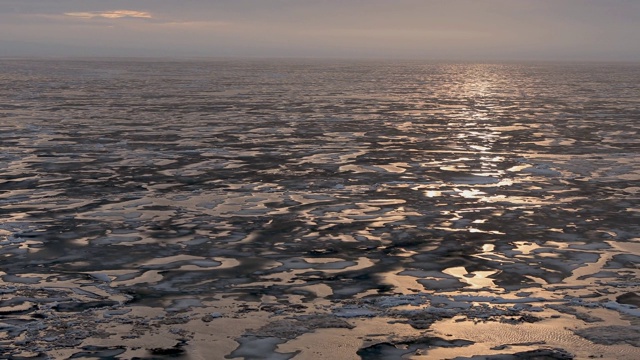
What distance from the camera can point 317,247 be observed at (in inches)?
294

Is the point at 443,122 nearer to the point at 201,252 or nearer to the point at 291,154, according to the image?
the point at 291,154

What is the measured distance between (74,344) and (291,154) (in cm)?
904

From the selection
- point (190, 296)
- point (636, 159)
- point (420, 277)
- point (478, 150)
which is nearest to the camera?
point (190, 296)

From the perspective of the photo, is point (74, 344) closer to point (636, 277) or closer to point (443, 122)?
point (636, 277)

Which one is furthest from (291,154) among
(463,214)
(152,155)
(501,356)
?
(501,356)

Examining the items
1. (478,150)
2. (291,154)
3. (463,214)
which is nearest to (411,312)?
(463,214)

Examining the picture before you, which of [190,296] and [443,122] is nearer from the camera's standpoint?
[190,296]

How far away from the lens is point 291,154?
13.8 m

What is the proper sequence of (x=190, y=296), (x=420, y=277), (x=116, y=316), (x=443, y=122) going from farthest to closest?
(x=443, y=122) < (x=420, y=277) < (x=190, y=296) < (x=116, y=316)

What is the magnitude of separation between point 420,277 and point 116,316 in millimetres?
2264

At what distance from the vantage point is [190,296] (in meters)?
5.96

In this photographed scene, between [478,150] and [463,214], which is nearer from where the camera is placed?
[463,214]

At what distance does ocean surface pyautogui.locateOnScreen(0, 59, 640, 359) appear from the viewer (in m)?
5.12

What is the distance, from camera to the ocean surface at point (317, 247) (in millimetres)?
5117
